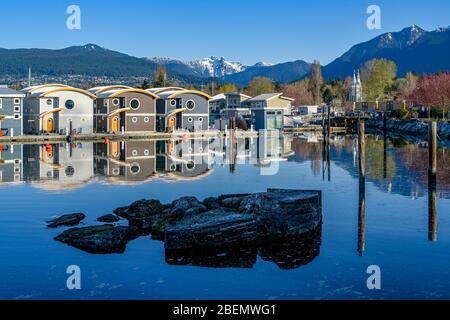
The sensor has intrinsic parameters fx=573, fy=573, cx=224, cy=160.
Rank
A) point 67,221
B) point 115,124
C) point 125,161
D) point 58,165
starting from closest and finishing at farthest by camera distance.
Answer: point 67,221
point 58,165
point 125,161
point 115,124

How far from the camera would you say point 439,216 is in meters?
18.4

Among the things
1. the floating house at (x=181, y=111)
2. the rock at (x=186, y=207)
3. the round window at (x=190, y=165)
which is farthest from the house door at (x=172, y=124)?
the rock at (x=186, y=207)

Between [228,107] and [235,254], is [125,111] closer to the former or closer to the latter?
[228,107]

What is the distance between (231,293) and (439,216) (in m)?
9.81

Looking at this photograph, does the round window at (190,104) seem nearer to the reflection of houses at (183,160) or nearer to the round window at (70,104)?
the reflection of houses at (183,160)

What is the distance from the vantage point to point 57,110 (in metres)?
57.5

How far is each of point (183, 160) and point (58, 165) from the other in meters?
8.30

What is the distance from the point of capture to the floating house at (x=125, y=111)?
2435 inches

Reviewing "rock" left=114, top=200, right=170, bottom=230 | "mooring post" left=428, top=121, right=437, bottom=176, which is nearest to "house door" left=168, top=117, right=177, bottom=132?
"mooring post" left=428, top=121, right=437, bottom=176

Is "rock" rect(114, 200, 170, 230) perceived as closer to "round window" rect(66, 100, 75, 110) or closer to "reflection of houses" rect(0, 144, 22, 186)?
"reflection of houses" rect(0, 144, 22, 186)

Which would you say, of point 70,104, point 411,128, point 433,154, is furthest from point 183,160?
point 411,128

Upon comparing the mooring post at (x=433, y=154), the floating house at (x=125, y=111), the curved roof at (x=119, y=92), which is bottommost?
the mooring post at (x=433, y=154)

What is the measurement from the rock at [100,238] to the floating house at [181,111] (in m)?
49.6
